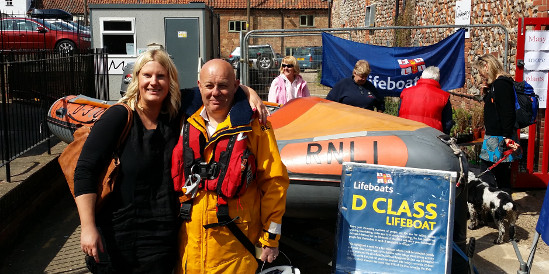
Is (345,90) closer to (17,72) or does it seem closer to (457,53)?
(457,53)

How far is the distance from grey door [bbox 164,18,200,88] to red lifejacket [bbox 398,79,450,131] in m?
10.5

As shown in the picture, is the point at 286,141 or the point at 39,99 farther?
the point at 39,99

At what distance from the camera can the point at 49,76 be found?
7574mm

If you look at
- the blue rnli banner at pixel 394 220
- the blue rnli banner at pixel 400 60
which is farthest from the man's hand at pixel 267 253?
the blue rnli banner at pixel 400 60

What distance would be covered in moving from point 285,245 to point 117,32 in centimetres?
1168

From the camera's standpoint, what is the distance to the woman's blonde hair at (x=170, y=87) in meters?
2.61

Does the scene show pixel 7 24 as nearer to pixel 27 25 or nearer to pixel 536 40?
pixel 27 25

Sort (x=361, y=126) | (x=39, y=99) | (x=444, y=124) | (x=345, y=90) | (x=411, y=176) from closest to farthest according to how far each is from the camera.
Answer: (x=411, y=176) < (x=361, y=126) < (x=444, y=124) < (x=345, y=90) < (x=39, y=99)

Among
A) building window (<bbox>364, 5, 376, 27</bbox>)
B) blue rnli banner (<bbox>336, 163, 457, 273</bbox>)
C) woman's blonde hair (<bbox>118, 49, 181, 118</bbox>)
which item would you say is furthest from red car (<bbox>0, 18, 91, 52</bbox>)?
woman's blonde hair (<bbox>118, 49, 181, 118</bbox>)

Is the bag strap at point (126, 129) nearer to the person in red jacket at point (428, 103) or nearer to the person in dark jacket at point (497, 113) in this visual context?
the person in red jacket at point (428, 103)

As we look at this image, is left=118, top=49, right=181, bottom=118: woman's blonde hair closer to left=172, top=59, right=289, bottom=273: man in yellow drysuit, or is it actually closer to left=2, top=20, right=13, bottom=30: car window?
left=172, top=59, right=289, bottom=273: man in yellow drysuit

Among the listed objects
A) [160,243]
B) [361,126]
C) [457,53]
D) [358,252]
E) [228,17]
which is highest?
[228,17]

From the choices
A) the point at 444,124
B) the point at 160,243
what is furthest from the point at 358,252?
the point at 444,124

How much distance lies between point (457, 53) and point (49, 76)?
18.9 ft
